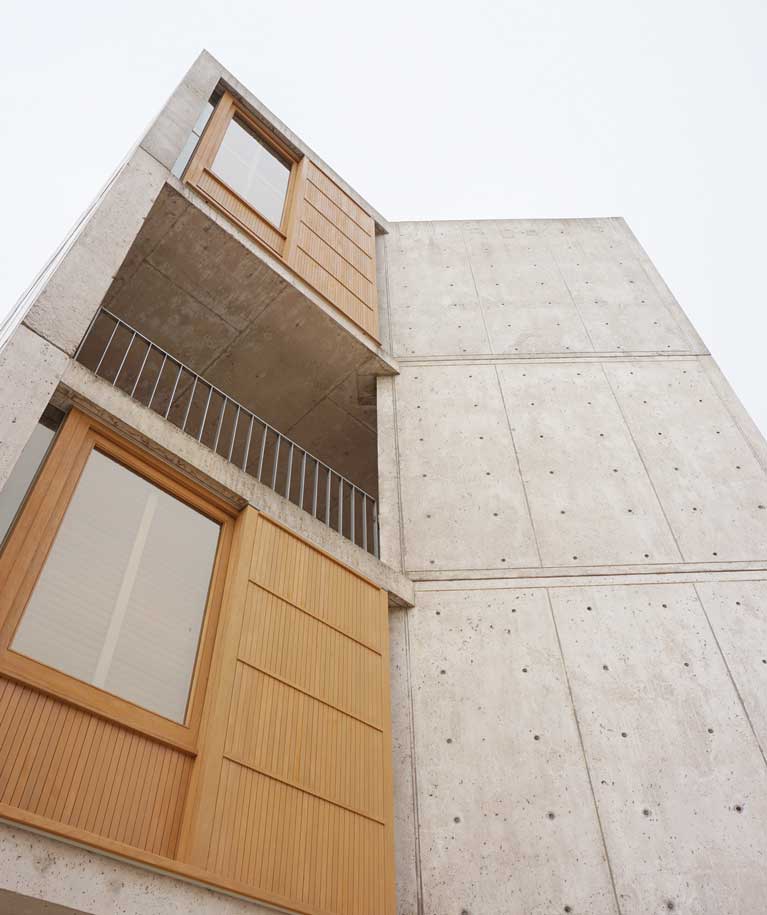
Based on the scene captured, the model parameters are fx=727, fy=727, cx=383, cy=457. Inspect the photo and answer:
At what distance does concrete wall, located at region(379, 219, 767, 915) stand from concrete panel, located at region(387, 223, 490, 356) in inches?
2.1

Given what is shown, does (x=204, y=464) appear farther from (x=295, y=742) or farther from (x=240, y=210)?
(x=240, y=210)

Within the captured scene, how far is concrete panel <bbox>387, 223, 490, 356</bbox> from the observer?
30.3 feet

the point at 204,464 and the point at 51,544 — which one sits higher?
the point at 204,464

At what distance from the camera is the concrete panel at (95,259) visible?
5148mm


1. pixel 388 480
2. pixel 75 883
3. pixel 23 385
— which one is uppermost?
pixel 388 480

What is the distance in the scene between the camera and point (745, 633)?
6.23 meters

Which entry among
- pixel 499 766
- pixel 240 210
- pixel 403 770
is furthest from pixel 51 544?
pixel 240 210

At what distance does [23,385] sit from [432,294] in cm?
646

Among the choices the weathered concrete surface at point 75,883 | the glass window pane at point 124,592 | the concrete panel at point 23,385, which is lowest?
the weathered concrete surface at point 75,883

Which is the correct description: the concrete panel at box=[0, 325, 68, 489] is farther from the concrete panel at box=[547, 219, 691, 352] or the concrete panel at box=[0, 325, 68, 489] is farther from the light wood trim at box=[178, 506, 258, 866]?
the concrete panel at box=[547, 219, 691, 352]

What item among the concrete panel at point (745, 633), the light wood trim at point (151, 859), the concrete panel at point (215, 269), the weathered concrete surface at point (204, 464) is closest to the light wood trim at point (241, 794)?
Answer: the light wood trim at point (151, 859)

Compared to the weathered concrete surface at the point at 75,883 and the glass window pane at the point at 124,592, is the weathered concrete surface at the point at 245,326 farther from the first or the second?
the weathered concrete surface at the point at 75,883

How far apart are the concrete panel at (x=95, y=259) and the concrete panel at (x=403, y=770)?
3423mm

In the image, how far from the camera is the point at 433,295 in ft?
33.0
